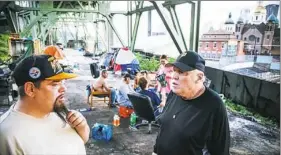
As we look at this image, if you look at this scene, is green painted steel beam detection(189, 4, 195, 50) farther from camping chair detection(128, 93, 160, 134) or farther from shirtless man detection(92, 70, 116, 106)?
shirtless man detection(92, 70, 116, 106)

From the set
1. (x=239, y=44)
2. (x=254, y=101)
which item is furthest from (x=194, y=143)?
(x=239, y=44)

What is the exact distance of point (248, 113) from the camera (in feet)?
20.8

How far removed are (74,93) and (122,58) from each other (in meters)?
3.98

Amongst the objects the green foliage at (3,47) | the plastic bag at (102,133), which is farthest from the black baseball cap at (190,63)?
the green foliage at (3,47)

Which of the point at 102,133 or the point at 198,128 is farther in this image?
the point at 102,133

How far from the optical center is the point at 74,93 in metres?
8.21

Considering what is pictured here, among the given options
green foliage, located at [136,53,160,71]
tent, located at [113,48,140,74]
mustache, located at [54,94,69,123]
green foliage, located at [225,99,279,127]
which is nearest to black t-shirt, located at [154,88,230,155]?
mustache, located at [54,94,69,123]

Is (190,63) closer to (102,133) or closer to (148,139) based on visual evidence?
(148,139)

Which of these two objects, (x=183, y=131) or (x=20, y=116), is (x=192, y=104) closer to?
(x=183, y=131)

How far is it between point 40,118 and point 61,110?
14cm

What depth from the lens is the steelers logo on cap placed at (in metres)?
1.31

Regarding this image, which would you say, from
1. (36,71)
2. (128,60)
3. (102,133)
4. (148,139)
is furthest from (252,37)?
(36,71)

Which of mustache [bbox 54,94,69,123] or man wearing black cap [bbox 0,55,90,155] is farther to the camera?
mustache [bbox 54,94,69,123]

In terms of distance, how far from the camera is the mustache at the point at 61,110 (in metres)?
1.40
